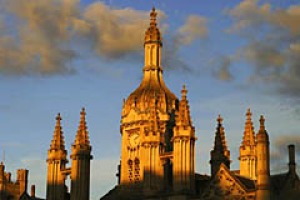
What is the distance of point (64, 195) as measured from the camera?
87.1m

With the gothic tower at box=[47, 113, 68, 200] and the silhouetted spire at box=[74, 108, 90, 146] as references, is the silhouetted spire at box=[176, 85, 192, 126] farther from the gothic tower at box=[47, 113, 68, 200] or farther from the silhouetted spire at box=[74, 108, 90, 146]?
the gothic tower at box=[47, 113, 68, 200]

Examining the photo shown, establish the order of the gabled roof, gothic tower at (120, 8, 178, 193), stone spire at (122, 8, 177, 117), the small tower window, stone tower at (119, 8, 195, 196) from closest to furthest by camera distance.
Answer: the gabled roof → stone tower at (119, 8, 195, 196) → gothic tower at (120, 8, 178, 193) → the small tower window → stone spire at (122, 8, 177, 117)

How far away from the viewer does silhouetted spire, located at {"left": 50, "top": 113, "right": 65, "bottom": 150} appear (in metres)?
87.2

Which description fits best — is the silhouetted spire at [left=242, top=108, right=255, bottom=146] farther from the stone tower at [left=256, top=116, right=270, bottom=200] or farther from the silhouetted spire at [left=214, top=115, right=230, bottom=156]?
the stone tower at [left=256, top=116, right=270, bottom=200]

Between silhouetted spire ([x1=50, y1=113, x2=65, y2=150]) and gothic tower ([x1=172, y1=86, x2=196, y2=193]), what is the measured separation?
574 inches

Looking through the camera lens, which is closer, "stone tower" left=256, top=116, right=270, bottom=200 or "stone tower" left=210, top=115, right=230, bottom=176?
"stone tower" left=256, top=116, right=270, bottom=200

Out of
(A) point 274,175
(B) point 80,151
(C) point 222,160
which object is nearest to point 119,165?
(B) point 80,151

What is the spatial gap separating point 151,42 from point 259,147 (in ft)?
69.4

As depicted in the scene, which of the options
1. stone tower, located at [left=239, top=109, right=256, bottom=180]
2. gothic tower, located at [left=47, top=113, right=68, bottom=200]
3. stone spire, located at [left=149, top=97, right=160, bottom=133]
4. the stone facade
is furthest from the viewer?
the stone facade

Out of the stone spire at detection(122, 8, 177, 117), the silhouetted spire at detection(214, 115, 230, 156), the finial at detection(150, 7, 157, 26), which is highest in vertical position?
the finial at detection(150, 7, 157, 26)

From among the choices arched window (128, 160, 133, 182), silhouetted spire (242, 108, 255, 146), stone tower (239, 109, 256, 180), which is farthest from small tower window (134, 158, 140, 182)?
silhouetted spire (242, 108, 255, 146)

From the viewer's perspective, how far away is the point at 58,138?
8775 centimetres

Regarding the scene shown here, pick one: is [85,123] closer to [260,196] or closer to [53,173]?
[53,173]

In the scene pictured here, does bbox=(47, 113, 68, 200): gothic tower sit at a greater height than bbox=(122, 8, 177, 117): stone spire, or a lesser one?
lesser
